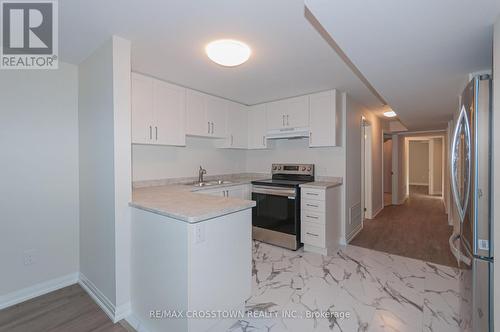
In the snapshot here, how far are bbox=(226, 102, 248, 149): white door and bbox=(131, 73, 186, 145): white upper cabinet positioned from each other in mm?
943

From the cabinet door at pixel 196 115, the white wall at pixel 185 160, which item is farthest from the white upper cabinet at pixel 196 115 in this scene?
the white wall at pixel 185 160

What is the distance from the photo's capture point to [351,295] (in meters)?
2.24

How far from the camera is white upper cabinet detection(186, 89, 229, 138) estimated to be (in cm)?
326

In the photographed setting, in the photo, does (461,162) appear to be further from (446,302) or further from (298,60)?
(298,60)

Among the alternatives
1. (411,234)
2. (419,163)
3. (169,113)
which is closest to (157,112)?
(169,113)

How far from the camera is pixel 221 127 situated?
376cm

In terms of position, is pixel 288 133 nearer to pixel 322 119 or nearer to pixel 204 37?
pixel 322 119

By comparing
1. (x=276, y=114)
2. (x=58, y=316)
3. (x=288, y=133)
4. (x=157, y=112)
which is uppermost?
(x=276, y=114)

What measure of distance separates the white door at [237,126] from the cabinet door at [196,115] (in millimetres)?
494

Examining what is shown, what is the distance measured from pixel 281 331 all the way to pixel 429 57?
2.51 m

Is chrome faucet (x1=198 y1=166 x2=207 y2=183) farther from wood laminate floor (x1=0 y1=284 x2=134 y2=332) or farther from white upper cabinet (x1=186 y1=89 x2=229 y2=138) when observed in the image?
wood laminate floor (x1=0 y1=284 x2=134 y2=332)

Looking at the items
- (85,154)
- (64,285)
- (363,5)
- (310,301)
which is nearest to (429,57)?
(363,5)

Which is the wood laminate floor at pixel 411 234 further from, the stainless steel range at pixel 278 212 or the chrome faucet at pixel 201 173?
the chrome faucet at pixel 201 173

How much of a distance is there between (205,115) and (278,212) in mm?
1810
